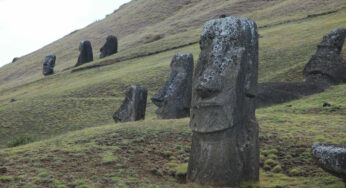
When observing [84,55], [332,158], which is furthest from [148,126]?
[84,55]

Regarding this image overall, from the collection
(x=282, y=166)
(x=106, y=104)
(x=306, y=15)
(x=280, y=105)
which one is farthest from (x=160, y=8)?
(x=282, y=166)

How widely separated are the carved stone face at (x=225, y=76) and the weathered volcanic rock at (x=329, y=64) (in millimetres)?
18480

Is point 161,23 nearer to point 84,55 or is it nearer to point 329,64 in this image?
point 84,55

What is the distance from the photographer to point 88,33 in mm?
94938

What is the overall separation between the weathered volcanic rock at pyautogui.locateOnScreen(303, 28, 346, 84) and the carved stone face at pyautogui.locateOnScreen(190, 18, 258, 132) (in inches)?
728

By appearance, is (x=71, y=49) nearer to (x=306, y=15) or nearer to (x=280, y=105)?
(x=306, y=15)

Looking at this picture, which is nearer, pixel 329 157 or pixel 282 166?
pixel 329 157

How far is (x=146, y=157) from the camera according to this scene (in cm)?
1220

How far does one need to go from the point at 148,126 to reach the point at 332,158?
8.35 metres

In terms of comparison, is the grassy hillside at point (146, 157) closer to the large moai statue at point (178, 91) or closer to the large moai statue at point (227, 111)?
the large moai statue at point (227, 111)

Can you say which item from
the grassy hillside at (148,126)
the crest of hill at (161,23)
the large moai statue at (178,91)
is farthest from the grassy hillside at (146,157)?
the crest of hill at (161,23)

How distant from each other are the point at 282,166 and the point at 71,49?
75707mm

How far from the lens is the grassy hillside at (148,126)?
1066 centimetres

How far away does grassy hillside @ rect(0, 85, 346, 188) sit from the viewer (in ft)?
33.1
